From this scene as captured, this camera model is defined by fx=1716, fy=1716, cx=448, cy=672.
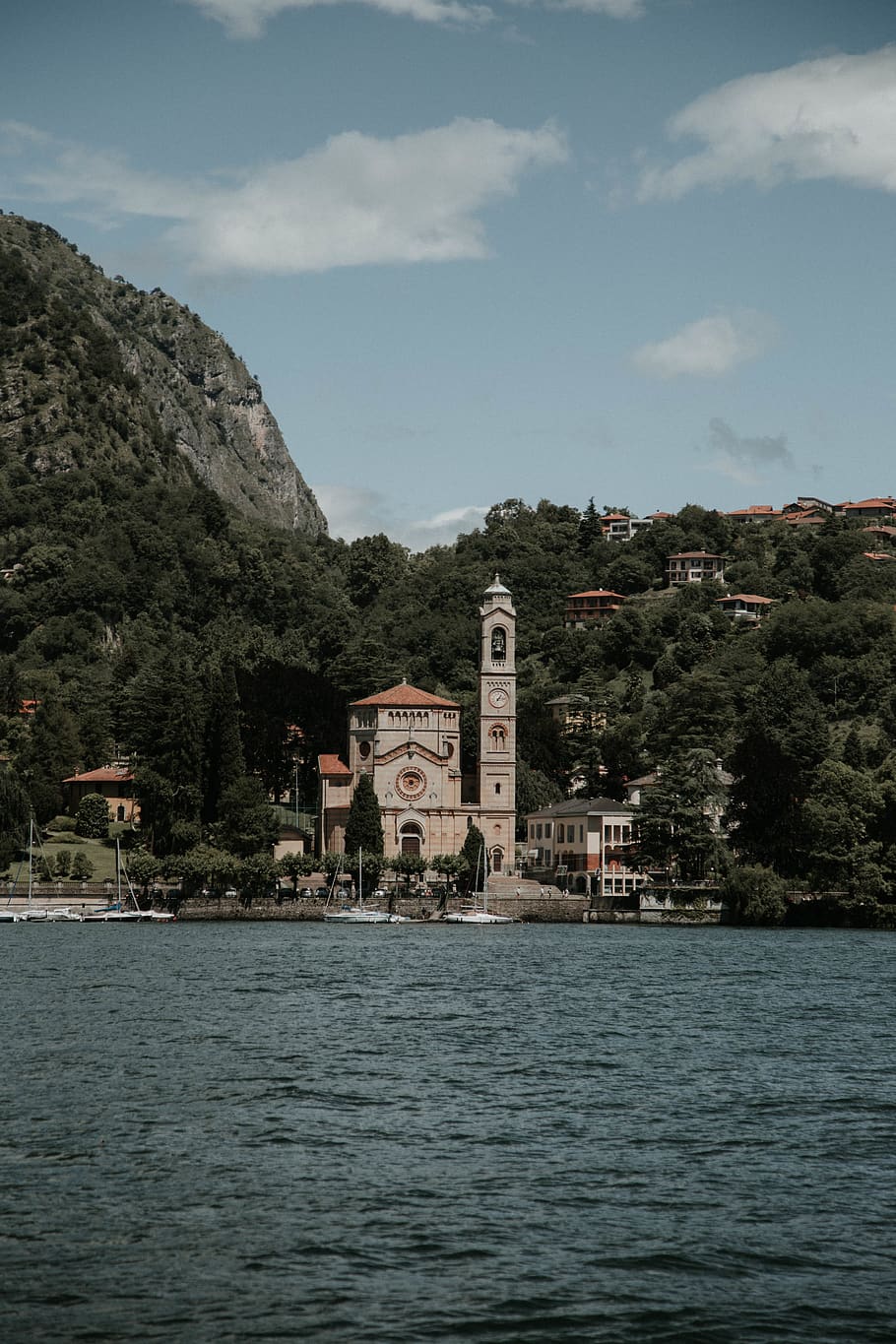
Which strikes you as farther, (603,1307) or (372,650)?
(372,650)

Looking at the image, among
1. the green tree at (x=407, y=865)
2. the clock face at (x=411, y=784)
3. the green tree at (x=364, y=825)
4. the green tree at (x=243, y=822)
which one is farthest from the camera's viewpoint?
the clock face at (x=411, y=784)

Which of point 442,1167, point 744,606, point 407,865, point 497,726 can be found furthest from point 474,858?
point 744,606

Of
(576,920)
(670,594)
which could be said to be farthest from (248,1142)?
(670,594)

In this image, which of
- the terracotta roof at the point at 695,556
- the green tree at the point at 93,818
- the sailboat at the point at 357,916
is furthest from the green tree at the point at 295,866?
the terracotta roof at the point at 695,556

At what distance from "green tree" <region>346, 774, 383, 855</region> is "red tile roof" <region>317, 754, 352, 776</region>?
6.45 meters

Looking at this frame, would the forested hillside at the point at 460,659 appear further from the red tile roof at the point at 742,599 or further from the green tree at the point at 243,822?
the red tile roof at the point at 742,599

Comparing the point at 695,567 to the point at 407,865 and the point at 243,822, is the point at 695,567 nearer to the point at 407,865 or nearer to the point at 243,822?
the point at 407,865

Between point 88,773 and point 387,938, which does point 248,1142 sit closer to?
point 387,938

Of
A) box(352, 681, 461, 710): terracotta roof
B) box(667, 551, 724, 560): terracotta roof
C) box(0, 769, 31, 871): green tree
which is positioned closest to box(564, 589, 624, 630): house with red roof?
box(667, 551, 724, 560): terracotta roof

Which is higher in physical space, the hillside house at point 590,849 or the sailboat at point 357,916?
the hillside house at point 590,849

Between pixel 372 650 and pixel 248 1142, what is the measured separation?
105290mm

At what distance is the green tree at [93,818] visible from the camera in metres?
102

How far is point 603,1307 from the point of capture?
1719cm

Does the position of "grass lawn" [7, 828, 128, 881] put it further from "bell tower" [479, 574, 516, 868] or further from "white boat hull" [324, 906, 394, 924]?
"bell tower" [479, 574, 516, 868]
